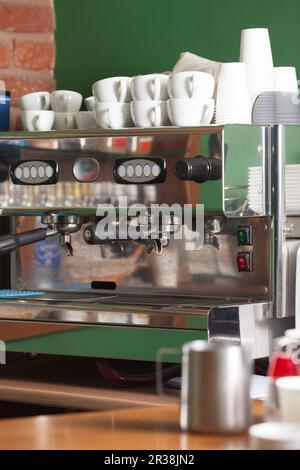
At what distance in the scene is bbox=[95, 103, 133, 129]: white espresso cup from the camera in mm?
2215

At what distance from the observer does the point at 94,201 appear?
7.16 feet

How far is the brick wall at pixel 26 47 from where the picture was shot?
2.77 m

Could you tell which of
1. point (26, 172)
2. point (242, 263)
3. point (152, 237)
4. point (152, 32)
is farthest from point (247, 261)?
point (152, 32)

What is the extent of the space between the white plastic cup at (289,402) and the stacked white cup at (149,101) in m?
1.07

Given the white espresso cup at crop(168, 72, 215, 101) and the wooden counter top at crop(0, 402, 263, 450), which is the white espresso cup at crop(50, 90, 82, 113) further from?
the wooden counter top at crop(0, 402, 263, 450)

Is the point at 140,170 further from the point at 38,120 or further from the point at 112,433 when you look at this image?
the point at 112,433

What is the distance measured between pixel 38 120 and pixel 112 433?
1.23 m

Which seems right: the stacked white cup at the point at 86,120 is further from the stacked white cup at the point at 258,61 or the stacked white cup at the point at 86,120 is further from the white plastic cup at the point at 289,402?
the white plastic cup at the point at 289,402

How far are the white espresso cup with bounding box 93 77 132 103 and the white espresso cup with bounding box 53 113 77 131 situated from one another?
0.46 feet

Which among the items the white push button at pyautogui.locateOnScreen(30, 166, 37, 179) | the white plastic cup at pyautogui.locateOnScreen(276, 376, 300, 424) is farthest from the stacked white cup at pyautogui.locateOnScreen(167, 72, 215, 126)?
the white plastic cup at pyautogui.locateOnScreen(276, 376, 300, 424)

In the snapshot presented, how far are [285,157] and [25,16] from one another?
3.46 ft

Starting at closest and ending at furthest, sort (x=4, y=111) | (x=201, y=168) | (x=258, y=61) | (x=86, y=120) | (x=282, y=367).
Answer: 1. (x=282, y=367)
2. (x=201, y=168)
3. (x=258, y=61)
4. (x=86, y=120)
5. (x=4, y=111)

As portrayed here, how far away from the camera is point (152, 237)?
2.17 meters

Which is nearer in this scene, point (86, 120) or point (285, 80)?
point (285, 80)
